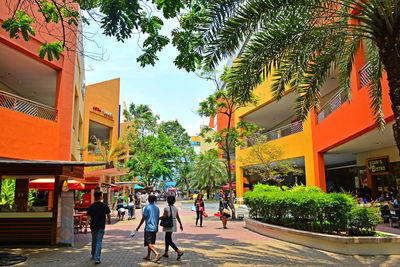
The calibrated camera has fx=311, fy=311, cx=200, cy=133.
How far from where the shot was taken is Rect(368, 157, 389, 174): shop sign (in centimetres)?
1795

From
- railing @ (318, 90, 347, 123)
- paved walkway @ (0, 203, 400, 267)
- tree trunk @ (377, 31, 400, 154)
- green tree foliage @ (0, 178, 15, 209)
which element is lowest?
paved walkway @ (0, 203, 400, 267)

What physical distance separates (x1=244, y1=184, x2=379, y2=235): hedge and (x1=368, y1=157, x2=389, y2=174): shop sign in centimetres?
997

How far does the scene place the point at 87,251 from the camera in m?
8.83

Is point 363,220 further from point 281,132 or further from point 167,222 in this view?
point 281,132

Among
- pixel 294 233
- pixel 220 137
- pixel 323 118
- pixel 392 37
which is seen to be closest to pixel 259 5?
pixel 392 37

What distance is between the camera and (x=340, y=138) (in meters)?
15.5

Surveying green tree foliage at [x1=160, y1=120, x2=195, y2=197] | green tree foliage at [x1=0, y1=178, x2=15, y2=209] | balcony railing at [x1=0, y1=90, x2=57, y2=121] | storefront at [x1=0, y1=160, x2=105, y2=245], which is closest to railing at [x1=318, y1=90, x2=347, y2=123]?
storefront at [x1=0, y1=160, x2=105, y2=245]

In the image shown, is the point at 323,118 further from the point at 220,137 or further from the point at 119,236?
the point at 119,236

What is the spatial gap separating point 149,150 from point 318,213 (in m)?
33.9

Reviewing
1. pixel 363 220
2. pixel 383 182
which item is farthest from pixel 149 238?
pixel 383 182

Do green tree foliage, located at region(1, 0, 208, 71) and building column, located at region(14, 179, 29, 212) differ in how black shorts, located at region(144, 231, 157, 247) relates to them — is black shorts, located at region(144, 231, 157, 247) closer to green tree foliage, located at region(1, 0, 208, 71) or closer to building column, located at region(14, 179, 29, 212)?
green tree foliage, located at region(1, 0, 208, 71)

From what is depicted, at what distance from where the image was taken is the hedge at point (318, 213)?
28.1 ft

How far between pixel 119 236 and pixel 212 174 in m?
27.3

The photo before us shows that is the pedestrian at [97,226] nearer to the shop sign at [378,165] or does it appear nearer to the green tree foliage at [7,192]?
the green tree foliage at [7,192]
